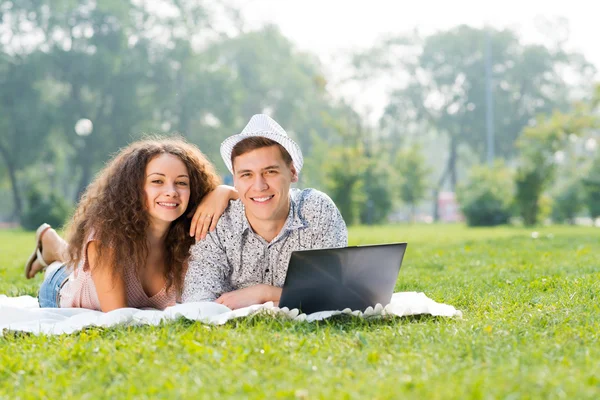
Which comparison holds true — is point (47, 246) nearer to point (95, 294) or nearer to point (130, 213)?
point (95, 294)

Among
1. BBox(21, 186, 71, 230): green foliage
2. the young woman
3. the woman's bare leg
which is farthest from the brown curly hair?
BBox(21, 186, 71, 230): green foliage

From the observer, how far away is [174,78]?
132 feet

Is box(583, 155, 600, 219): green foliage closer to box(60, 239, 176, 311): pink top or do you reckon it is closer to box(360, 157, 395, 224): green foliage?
box(360, 157, 395, 224): green foliage

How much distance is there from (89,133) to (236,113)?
887cm

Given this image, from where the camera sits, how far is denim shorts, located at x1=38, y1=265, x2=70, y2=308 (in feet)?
15.7

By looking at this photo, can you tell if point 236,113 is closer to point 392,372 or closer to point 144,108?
point 144,108

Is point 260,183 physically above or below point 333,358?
above

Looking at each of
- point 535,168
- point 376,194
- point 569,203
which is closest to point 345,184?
point 376,194

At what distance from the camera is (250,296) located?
403 cm

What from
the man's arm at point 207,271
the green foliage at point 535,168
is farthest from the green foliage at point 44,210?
the man's arm at point 207,271

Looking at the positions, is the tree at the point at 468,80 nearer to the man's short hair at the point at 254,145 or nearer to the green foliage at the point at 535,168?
the green foliage at the point at 535,168

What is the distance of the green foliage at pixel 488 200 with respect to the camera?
23.4m

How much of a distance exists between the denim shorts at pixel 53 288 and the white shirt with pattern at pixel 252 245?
1108 mm

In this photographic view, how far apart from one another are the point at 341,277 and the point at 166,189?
125cm
